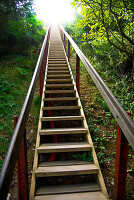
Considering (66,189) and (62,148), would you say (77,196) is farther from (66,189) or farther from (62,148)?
(62,148)

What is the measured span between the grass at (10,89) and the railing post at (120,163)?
184cm

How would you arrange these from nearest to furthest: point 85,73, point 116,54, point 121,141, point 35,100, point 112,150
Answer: point 121,141, point 112,150, point 35,100, point 116,54, point 85,73

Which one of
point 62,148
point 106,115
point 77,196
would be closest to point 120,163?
point 77,196

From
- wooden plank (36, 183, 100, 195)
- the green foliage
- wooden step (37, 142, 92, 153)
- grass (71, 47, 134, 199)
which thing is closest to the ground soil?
grass (71, 47, 134, 199)

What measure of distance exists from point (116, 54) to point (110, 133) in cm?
369

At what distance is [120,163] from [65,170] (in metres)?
0.84

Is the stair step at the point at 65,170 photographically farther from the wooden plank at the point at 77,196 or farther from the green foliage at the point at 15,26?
the green foliage at the point at 15,26

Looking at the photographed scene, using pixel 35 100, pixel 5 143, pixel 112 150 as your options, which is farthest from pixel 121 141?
pixel 35 100

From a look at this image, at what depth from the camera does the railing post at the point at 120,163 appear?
1.69 metres

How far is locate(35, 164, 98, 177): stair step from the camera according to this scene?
218cm

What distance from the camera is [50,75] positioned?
4.98 m

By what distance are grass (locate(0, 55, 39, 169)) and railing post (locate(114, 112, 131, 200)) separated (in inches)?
72.3

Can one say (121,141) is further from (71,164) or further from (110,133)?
(110,133)

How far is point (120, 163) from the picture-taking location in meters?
1.74
